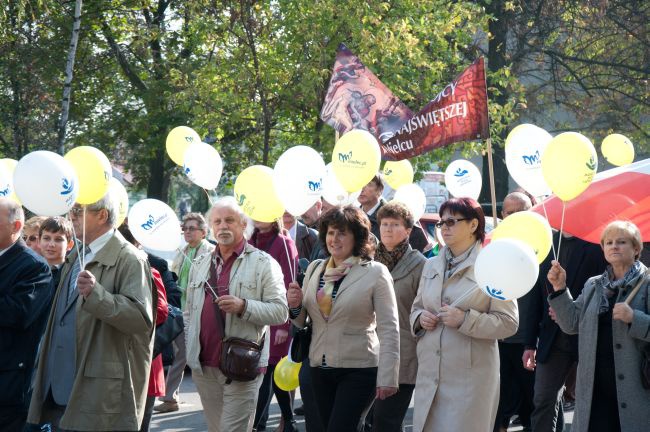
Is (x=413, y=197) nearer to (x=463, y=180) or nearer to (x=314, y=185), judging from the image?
(x=463, y=180)

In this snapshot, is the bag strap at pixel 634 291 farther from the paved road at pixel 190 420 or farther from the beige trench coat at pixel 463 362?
the paved road at pixel 190 420

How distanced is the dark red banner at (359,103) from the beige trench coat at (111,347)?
16.3 ft

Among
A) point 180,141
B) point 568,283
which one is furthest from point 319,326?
point 180,141

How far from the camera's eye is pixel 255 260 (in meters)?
6.73

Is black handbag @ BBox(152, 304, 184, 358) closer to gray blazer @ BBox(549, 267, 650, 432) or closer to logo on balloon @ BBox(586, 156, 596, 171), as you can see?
gray blazer @ BBox(549, 267, 650, 432)

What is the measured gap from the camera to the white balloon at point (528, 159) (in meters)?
8.52

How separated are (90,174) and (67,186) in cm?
29

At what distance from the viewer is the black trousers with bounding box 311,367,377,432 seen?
20.2 feet

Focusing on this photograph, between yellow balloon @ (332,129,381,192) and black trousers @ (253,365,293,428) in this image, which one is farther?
black trousers @ (253,365,293,428)

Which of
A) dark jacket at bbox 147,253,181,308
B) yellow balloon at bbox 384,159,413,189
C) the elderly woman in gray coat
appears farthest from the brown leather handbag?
yellow balloon at bbox 384,159,413,189

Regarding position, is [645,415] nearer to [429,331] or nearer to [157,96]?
[429,331]

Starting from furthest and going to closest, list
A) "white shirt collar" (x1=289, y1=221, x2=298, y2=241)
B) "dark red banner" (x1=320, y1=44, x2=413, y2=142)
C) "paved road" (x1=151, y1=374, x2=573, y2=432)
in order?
"dark red banner" (x1=320, y1=44, x2=413, y2=142), "white shirt collar" (x1=289, y1=221, x2=298, y2=241), "paved road" (x1=151, y1=374, x2=573, y2=432)

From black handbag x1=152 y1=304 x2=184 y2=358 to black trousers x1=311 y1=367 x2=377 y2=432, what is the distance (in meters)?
0.99

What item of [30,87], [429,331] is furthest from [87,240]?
[30,87]
